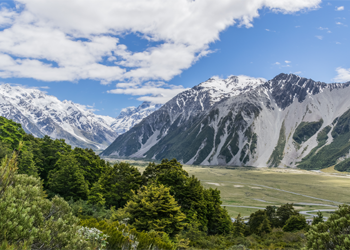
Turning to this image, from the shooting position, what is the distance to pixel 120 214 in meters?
27.5

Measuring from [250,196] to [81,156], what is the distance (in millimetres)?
72867

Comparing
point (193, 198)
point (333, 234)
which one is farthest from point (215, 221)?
point (333, 234)

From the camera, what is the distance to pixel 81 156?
2018 inches

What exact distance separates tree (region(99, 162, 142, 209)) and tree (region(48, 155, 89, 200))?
13.2 ft

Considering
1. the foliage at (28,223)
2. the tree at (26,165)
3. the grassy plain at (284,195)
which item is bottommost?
the grassy plain at (284,195)

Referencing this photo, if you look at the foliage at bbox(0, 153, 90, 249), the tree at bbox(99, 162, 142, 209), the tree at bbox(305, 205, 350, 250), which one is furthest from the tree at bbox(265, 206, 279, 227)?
the foliage at bbox(0, 153, 90, 249)

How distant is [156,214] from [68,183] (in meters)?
22.3

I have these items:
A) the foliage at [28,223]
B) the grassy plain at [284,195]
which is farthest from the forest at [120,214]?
the grassy plain at [284,195]

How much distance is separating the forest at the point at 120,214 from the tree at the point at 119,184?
0.18 m

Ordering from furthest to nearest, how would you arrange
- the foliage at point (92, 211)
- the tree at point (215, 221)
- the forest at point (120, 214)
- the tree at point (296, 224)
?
the tree at point (215, 221)
the tree at point (296, 224)
the foliage at point (92, 211)
the forest at point (120, 214)

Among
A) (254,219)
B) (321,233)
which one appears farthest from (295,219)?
(321,233)

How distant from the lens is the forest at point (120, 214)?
6926 mm

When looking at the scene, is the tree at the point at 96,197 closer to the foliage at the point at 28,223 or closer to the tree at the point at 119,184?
the tree at the point at 119,184

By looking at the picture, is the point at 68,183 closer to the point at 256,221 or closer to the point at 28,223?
the point at 256,221
